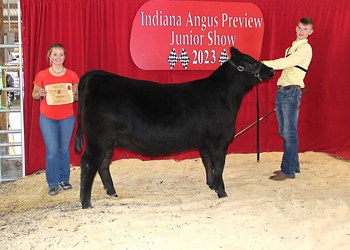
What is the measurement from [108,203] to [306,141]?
378cm

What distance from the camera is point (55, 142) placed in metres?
3.33

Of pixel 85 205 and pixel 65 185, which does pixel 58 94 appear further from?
pixel 85 205

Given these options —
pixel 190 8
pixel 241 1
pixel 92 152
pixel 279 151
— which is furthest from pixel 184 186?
pixel 241 1

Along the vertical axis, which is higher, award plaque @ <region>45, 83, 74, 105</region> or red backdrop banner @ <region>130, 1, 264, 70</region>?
red backdrop banner @ <region>130, 1, 264, 70</region>

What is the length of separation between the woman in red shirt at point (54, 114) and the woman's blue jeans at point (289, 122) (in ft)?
8.52

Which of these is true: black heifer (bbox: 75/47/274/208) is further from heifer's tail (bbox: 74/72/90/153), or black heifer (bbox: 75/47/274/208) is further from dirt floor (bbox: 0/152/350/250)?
dirt floor (bbox: 0/152/350/250)

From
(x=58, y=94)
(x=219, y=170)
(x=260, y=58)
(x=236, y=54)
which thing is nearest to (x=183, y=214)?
(x=219, y=170)

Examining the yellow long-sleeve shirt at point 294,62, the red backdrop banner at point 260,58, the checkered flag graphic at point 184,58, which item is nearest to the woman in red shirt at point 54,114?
the red backdrop banner at point 260,58

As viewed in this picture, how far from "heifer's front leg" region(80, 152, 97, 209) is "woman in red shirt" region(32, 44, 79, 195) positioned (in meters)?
0.74

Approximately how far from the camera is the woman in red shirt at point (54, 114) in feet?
10.6

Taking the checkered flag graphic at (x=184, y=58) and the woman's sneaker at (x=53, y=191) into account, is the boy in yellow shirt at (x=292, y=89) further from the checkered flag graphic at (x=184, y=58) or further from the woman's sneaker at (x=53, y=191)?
the woman's sneaker at (x=53, y=191)

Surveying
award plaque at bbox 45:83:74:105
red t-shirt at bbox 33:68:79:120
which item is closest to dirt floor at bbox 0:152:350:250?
red t-shirt at bbox 33:68:79:120

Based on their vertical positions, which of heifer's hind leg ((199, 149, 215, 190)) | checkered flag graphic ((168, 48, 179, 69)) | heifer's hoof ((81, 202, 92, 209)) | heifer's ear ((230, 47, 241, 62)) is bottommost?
heifer's hoof ((81, 202, 92, 209))

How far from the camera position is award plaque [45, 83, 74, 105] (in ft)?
10.4
